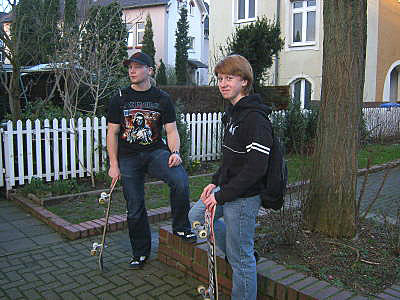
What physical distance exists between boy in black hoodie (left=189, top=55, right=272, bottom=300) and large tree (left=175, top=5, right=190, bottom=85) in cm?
3062

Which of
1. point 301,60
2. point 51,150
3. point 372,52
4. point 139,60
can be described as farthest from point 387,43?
point 139,60

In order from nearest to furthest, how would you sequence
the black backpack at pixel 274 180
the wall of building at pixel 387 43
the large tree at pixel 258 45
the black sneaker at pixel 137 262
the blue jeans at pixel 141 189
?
the black backpack at pixel 274 180 → the blue jeans at pixel 141 189 → the black sneaker at pixel 137 262 → the large tree at pixel 258 45 → the wall of building at pixel 387 43

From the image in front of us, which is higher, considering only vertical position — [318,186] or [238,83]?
[238,83]

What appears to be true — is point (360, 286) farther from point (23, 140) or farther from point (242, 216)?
point (23, 140)

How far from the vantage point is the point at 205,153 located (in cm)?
1012

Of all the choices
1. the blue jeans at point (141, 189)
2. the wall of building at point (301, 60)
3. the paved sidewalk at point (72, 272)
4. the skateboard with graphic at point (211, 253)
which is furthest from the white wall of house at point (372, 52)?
the skateboard with graphic at point (211, 253)

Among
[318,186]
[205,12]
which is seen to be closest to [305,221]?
[318,186]

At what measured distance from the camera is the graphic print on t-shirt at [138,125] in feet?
13.4

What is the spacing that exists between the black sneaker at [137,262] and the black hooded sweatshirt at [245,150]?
1.58 metres

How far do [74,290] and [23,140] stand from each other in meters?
4.46

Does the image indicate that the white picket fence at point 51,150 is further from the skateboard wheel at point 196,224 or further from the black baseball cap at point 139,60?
the skateboard wheel at point 196,224

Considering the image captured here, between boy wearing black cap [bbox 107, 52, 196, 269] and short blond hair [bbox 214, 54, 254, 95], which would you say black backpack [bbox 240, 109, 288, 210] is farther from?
boy wearing black cap [bbox 107, 52, 196, 269]

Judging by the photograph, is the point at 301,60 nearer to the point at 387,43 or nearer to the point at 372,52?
the point at 372,52

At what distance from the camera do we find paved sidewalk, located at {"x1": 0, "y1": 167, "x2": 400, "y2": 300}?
3744mm
